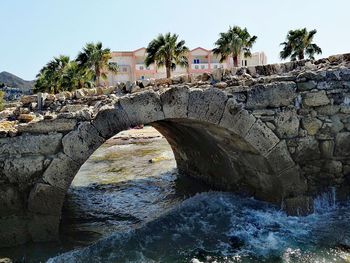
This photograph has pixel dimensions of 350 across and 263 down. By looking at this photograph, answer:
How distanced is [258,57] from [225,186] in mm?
42189

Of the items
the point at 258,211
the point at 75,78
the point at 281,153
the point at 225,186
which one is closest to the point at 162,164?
the point at 225,186

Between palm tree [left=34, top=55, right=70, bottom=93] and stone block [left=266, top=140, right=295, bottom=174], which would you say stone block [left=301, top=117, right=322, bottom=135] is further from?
palm tree [left=34, top=55, right=70, bottom=93]

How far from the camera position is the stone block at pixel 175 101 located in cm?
656

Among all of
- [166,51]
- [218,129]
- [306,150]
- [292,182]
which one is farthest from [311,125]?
[166,51]

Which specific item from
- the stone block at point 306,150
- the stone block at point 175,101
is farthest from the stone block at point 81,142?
the stone block at point 306,150

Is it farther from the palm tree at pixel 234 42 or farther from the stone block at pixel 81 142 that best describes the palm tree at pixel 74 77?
the stone block at pixel 81 142

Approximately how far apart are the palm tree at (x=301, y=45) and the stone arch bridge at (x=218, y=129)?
23.9m

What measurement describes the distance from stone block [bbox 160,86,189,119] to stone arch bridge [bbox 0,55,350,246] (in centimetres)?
2

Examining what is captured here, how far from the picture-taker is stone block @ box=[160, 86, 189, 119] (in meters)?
6.56

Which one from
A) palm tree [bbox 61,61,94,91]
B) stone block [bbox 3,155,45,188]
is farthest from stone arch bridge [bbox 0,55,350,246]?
palm tree [bbox 61,61,94,91]

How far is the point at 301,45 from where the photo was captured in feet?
98.9

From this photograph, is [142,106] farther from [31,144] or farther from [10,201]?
[10,201]

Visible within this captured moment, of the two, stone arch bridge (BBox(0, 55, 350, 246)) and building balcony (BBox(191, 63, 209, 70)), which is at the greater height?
building balcony (BBox(191, 63, 209, 70))

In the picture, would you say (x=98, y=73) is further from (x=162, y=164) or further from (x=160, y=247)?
(x=160, y=247)
